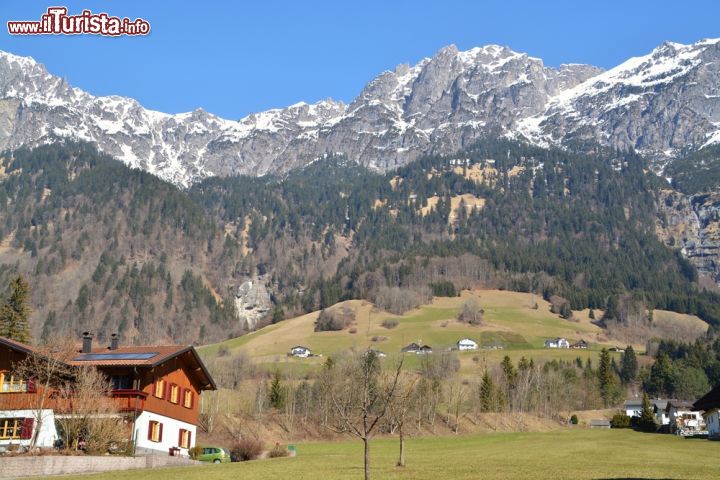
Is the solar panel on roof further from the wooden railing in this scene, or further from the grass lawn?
the grass lawn

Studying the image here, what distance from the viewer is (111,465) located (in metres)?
52.2

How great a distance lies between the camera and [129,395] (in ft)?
208

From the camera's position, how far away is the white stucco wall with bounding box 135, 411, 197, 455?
63.3m

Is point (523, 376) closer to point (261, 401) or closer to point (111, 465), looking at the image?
point (261, 401)

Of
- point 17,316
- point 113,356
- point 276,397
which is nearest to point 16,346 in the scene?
point 113,356

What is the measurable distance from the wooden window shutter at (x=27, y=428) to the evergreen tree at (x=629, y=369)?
15432 cm

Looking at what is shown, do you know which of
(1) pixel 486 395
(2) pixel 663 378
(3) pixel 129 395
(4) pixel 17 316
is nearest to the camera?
(3) pixel 129 395

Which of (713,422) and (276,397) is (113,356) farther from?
(713,422)

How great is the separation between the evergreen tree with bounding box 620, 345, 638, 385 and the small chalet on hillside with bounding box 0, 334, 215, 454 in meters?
140

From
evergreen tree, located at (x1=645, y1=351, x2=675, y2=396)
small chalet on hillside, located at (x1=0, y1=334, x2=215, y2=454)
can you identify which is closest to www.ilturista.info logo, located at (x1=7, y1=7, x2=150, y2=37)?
small chalet on hillside, located at (x1=0, y1=334, x2=215, y2=454)

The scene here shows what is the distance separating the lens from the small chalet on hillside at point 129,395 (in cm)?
6162

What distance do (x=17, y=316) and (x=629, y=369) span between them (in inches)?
5567

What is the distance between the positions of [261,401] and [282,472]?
7485 cm

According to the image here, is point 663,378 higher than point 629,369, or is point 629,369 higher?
point 629,369
